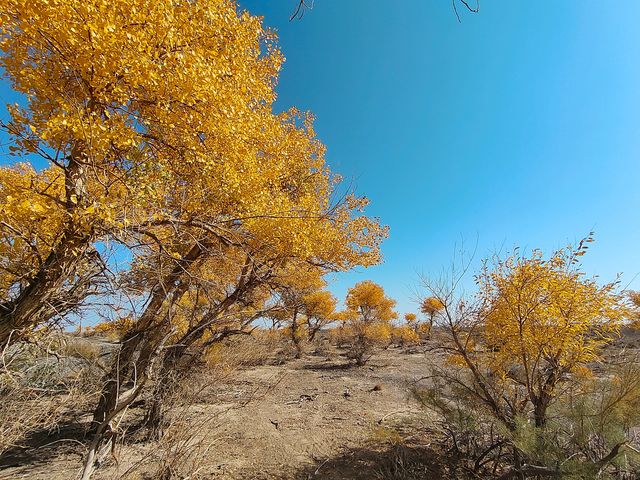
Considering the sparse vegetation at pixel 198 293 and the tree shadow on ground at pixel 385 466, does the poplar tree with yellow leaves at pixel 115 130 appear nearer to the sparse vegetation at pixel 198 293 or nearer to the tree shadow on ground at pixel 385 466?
the sparse vegetation at pixel 198 293

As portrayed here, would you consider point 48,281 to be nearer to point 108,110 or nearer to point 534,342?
point 108,110

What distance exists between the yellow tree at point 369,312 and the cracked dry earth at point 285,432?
5730mm

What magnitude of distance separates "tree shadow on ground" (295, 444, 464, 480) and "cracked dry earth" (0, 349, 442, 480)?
0.02m

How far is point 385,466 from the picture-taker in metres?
5.54

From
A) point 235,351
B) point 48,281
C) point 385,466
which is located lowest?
point 385,466

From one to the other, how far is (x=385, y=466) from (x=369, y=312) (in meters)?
22.2

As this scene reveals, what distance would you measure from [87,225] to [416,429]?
7.85m

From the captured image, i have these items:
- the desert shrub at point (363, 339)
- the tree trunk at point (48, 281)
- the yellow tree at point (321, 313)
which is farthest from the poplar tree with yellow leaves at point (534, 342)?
the yellow tree at point (321, 313)

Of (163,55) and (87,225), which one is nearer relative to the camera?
(87,225)

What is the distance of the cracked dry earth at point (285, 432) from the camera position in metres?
5.21

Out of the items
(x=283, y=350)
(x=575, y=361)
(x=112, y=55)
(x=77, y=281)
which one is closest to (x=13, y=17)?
(x=112, y=55)

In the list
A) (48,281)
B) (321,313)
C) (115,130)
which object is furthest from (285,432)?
(321,313)

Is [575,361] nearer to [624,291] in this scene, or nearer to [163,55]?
[624,291]

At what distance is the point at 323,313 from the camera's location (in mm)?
26047
